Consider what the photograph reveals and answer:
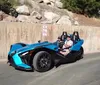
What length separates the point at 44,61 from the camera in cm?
1154

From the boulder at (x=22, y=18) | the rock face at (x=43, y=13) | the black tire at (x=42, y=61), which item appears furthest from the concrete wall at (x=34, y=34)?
the boulder at (x=22, y=18)

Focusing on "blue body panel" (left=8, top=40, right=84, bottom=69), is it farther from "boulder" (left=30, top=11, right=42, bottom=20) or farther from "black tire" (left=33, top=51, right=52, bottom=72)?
"boulder" (left=30, top=11, right=42, bottom=20)

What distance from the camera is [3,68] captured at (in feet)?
39.4

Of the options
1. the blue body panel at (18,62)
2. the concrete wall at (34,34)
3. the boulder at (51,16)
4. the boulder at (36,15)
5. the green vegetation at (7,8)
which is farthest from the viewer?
the boulder at (51,16)

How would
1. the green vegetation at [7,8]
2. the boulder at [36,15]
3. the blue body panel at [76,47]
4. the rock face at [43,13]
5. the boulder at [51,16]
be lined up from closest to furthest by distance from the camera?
the blue body panel at [76,47] → the rock face at [43,13] → the green vegetation at [7,8] → the boulder at [36,15] → the boulder at [51,16]

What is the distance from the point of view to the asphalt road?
33.1 ft

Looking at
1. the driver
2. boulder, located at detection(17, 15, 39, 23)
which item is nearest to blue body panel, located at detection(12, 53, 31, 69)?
the driver

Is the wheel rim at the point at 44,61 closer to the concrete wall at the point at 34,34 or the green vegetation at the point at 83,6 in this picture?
the concrete wall at the point at 34,34

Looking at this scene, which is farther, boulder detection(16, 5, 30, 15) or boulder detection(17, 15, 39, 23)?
boulder detection(16, 5, 30, 15)

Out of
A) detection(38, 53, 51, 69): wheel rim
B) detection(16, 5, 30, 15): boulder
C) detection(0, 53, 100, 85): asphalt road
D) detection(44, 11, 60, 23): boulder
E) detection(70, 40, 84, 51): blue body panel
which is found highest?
detection(16, 5, 30, 15): boulder

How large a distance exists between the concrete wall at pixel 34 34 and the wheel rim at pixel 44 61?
280cm

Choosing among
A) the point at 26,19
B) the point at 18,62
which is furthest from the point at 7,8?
the point at 18,62

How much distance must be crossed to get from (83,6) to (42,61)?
17711mm

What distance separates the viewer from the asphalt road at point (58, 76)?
33.1ft
